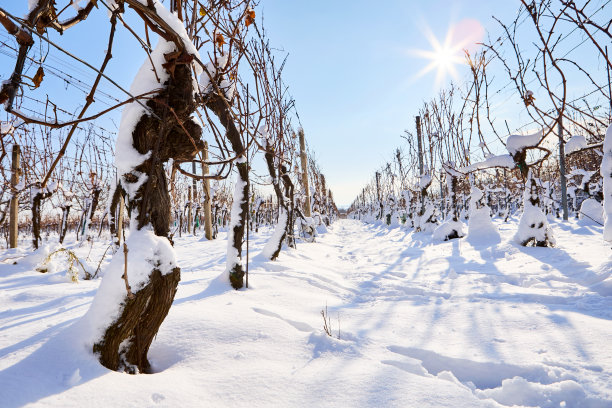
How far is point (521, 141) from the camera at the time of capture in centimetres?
494

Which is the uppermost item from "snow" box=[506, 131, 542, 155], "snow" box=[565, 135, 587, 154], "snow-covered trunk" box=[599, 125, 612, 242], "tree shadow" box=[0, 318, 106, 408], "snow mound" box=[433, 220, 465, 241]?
"snow" box=[506, 131, 542, 155]

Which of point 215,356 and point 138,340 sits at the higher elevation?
point 138,340

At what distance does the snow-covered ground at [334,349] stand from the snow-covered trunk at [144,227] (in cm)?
13

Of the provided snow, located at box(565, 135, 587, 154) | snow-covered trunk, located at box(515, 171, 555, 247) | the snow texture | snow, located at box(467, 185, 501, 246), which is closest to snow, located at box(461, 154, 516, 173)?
snow-covered trunk, located at box(515, 171, 555, 247)

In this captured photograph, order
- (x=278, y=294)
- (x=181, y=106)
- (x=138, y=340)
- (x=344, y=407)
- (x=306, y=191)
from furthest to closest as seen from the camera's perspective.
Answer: (x=306, y=191) → (x=278, y=294) → (x=181, y=106) → (x=138, y=340) → (x=344, y=407)

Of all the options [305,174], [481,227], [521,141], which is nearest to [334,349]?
[521,141]

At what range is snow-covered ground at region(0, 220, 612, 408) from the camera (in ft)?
3.77

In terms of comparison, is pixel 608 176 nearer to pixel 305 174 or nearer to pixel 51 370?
pixel 51 370

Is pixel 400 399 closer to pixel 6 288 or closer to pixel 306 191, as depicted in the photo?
pixel 6 288

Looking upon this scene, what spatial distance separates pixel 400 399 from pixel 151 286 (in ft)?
4.03

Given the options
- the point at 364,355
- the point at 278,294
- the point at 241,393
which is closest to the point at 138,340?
the point at 241,393

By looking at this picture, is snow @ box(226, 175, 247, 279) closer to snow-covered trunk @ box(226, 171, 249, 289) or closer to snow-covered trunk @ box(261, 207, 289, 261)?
snow-covered trunk @ box(226, 171, 249, 289)

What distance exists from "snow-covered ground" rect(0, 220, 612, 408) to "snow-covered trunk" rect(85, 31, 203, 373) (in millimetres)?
126

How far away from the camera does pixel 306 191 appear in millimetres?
11867
